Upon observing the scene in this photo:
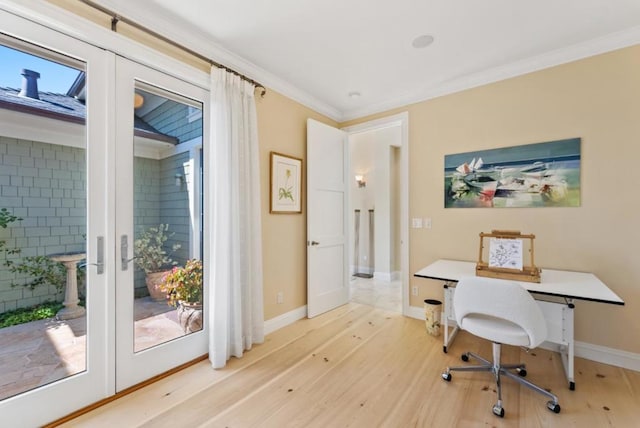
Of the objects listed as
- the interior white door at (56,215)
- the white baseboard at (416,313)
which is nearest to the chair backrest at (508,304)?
the white baseboard at (416,313)

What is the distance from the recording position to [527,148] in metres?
2.69

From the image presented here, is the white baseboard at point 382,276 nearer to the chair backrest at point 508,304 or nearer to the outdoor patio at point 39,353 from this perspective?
the chair backrest at point 508,304

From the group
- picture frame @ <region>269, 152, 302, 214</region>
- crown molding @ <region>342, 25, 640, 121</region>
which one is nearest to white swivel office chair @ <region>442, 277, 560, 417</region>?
picture frame @ <region>269, 152, 302, 214</region>

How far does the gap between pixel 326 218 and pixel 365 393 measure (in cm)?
207

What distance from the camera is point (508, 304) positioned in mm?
1812

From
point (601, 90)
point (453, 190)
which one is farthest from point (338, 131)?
point (601, 90)

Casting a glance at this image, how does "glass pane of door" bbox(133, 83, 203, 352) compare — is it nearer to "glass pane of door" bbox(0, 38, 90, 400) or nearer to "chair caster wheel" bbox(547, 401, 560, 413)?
"glass pane of door" bbox(0, 38, 90, 400)

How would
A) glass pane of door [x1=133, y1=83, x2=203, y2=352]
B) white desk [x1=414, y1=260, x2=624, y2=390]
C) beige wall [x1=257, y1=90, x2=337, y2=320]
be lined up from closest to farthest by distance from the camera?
white desk [x1=414, y1=260, x2=624, y2=390] → glass pane of door [x1=133, y1=83, x2=203, y2=352] → beige wall [x1=257, y1=90, x2=337, y2=320]

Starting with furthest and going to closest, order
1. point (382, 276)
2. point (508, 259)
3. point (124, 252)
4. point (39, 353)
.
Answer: point (382, 276) < point (508, 259) < point (124, 252) < point (39, 353)

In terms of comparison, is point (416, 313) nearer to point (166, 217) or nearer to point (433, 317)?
point (433, 317)

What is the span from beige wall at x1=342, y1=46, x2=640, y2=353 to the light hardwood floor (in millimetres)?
751

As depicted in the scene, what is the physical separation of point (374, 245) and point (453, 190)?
2.66 meters

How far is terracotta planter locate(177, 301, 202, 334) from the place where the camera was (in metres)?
2.37

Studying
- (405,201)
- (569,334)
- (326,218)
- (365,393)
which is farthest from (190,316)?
(569,334)
